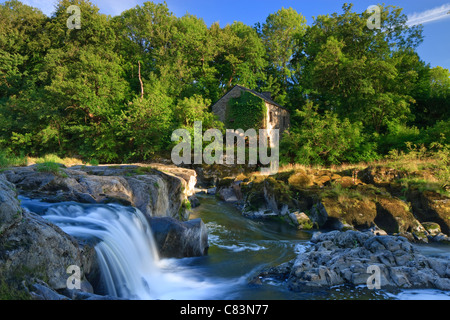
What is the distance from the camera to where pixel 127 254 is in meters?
6.37

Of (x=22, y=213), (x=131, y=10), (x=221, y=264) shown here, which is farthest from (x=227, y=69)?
(x=22, y=213)

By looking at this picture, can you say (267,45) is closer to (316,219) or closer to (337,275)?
(316,219)

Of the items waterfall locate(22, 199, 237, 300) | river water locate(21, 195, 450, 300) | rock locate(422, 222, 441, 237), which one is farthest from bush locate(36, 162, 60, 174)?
rock locate(422, 222, 441, 237)

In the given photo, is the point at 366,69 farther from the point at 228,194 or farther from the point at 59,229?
the point at 59,229

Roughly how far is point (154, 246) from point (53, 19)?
42.2 metres

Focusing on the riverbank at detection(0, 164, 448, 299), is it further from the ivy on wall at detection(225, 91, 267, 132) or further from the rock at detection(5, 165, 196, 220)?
the ivy on wall at detection(225, 91, 267, 132)

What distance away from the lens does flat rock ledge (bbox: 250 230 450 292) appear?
21.0ft

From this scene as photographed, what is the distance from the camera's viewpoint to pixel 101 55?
35500mm

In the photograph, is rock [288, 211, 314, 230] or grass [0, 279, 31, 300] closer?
grass [0, 279, 31, 300]

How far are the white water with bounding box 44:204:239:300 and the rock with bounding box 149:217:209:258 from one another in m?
0.26

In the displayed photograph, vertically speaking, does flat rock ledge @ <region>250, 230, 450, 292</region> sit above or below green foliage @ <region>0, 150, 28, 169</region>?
below

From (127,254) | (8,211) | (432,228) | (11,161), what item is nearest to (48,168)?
(127,254)

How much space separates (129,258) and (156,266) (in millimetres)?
1275

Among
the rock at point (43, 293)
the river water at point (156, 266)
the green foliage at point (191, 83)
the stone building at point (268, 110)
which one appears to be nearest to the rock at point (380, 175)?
the river water at point (156, 266)
